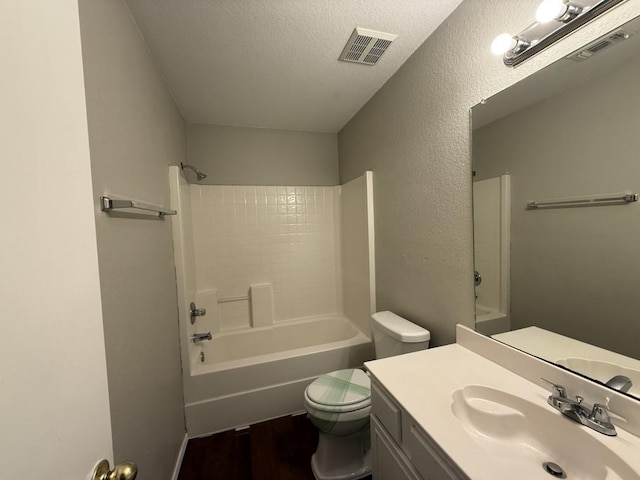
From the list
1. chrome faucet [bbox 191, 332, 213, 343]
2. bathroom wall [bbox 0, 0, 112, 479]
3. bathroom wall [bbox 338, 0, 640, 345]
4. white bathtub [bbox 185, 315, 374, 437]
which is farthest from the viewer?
chrome faucet [bbox 191, 332, 213, 343]

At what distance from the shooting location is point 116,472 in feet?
1.57

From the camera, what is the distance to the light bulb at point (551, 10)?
76 cm

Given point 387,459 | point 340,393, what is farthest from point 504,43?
point 340,393

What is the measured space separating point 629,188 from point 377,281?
1445 mm

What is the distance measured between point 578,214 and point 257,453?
80.2 inches

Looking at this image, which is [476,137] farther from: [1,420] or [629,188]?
[1,420]

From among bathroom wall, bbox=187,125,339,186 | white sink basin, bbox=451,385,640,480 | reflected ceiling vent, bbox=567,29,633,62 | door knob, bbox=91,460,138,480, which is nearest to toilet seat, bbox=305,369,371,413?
white sink basin, bbox=451,385,640,480

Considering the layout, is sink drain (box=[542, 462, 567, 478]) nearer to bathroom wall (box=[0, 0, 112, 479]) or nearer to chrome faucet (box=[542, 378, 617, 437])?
chrome faucet (box=[542, 378, 617, 437])

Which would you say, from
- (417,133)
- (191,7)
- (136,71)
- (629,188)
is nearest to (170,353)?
(136,71)

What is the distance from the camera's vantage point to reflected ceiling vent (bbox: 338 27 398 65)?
4.16 feet

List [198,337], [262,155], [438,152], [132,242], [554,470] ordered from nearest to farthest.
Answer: [554,470], [132,242], [438,152], [198,337], [262,155]

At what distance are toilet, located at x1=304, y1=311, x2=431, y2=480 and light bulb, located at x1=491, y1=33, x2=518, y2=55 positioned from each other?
1.30 metres

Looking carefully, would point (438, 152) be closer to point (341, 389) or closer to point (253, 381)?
point (341, 389)

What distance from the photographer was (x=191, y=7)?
3.61 feet
